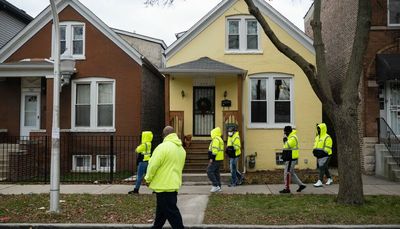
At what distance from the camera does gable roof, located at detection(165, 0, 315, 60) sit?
17.2 m

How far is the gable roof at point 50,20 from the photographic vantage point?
17.5 metres

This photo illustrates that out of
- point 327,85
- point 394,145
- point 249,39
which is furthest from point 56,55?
point 394,145

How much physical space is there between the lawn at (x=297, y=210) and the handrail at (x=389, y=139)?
4337 millimetres

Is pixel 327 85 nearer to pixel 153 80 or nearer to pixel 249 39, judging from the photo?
pixel 249 39

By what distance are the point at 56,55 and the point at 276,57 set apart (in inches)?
410

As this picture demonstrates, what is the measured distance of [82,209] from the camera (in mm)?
9461

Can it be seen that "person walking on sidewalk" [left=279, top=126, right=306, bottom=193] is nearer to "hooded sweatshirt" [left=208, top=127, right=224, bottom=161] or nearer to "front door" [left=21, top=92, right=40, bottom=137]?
"hooded sweatshirt" [left=208, top=127, right=224, bottom=161]

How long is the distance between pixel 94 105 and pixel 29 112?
3.29 m

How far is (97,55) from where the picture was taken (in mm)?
17703

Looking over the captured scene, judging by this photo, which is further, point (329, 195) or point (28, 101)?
point (28, 101)

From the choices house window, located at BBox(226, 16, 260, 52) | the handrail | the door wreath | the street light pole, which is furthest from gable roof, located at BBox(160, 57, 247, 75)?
the street light pole

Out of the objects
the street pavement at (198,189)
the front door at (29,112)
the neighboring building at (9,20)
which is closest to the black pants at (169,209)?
the street pavement at (198,189)

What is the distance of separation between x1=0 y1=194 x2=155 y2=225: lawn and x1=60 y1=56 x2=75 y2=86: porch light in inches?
228

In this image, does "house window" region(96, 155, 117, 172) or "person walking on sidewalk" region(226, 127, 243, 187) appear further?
"house window" region(96, 155, 117, 172)
